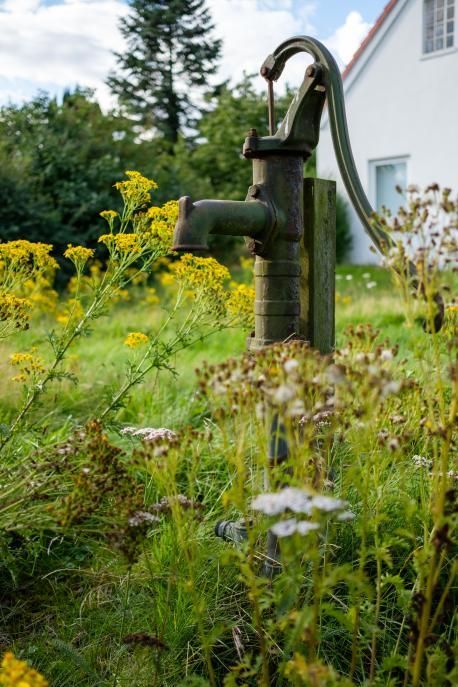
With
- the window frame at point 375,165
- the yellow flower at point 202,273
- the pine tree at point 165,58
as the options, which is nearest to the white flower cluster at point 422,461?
the yellow flower at point 202,273

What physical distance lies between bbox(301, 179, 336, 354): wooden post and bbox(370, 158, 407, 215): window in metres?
11.1

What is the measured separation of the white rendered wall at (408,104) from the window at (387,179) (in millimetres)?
130

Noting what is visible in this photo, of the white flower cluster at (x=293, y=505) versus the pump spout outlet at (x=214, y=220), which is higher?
the pump spout outlet at (x=214, y=220)

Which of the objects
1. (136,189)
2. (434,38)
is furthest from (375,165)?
(136,189)

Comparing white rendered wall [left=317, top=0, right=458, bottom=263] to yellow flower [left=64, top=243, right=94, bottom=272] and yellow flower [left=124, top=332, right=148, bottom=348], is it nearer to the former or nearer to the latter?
yellow flower [left=124, top=332, right=148, bottom=348]

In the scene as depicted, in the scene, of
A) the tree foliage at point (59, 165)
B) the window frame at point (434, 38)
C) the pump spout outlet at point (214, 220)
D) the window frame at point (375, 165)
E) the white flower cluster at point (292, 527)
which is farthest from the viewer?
the window frame at point (375, 165)

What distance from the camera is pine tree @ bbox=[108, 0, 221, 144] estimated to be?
27.6 meters

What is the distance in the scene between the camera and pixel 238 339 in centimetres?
547

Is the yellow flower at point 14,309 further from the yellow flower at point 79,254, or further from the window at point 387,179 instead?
the window at point 387,179

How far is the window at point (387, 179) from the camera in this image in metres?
12.9

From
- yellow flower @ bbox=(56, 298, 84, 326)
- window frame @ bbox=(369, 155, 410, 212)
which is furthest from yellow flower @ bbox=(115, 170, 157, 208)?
window frame @ bbox=(369, 155, 410, 212)

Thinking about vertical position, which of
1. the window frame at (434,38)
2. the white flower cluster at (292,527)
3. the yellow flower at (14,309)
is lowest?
the white flower cluster at (292,527)

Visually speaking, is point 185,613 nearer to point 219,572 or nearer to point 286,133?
point 219,572

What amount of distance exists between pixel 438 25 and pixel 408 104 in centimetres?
133
